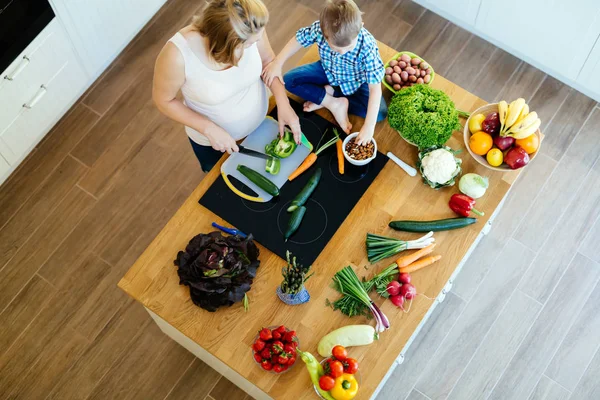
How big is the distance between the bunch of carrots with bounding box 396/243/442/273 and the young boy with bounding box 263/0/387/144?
0.43 metres

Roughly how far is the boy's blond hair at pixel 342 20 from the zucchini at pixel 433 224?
65 centimetres

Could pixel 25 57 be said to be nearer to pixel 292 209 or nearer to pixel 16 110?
pixel 16 110

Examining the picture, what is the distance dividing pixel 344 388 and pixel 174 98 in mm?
1095

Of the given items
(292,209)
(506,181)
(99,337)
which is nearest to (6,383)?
(99,337)

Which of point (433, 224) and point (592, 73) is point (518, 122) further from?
point (592, 73)

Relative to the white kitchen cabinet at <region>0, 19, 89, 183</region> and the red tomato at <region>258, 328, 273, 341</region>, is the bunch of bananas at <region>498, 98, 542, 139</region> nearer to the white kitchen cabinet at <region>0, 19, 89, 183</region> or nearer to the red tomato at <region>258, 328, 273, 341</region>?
the red tomato at <region>258, 328, 273, 341</region>

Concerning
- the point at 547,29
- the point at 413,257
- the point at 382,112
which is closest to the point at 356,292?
the point at 413,257

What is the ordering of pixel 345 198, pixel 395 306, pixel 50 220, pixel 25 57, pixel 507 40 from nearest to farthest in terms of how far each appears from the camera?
pixel 395 306
pixel 345 198
pixel 25 57
pixel 50 220
pixel 507 40

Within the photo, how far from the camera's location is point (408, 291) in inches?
81.7

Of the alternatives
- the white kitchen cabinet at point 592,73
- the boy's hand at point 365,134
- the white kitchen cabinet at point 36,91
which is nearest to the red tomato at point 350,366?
the boy's hand at point 365,134

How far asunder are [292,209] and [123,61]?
175cm

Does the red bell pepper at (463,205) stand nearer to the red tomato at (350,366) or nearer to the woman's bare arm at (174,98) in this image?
the red tomato at (350,366)

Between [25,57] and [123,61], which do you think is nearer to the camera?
[25,57]

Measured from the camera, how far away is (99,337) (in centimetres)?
292
